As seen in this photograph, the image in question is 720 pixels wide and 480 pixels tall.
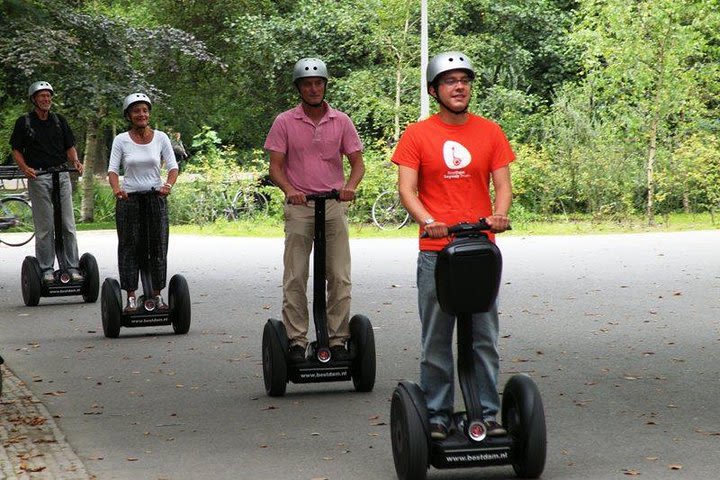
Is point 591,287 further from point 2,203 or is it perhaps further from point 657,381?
point 2,203

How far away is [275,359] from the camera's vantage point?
339 inches

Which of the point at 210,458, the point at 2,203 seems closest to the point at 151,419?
the point at 210,458

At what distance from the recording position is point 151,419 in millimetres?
8156

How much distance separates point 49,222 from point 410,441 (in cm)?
977

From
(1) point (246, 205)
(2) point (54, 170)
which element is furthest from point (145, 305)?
(1) point (246, 205)

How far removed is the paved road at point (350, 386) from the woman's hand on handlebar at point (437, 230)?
115 cm

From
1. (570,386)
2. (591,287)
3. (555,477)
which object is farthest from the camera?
(591,287)

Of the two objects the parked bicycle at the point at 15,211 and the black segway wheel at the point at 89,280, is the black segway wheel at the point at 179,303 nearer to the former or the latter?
the black segway wheel at the point at 89,280

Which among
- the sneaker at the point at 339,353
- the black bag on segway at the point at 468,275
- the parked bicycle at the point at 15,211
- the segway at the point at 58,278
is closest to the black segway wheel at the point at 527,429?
the black bag on segway at the point at 468,275

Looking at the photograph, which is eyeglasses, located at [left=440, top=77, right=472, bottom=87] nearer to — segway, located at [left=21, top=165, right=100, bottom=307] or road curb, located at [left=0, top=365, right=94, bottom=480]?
road curb, located at [left=0, top=365, right=94, bottom=480]

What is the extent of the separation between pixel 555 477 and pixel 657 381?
10.1 ft

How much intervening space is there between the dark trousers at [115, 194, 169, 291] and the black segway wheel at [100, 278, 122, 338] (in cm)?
23

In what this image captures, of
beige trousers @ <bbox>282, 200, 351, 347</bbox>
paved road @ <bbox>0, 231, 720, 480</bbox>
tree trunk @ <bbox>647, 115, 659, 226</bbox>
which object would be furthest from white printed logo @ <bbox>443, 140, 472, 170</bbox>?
tree trunk @ <bbox>647, 115, 659, 226</bbox>

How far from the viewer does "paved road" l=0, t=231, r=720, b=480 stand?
686cm
